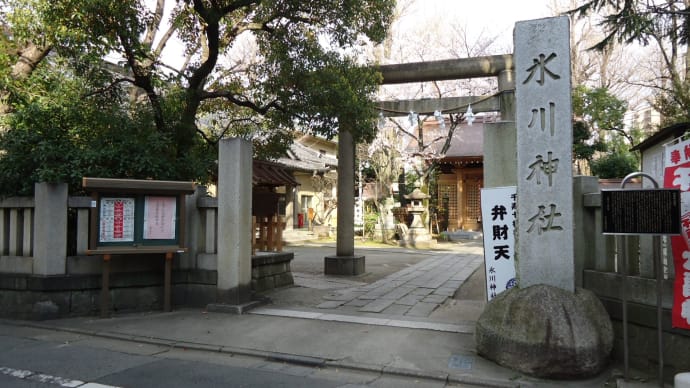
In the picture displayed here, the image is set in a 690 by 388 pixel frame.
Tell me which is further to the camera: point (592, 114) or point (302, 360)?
point (592, 114)

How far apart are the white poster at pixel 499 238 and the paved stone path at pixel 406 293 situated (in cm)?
150

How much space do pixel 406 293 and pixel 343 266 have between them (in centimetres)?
273

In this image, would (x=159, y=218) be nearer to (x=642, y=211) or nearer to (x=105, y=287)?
(x=105, y=287)

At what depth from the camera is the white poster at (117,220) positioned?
752cm

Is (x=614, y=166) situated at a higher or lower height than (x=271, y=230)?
higher

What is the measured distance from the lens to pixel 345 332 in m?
6.79

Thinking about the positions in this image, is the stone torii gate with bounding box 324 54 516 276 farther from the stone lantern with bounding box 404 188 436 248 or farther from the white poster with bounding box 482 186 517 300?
the stone lantern with bounding box 404 188 436 248

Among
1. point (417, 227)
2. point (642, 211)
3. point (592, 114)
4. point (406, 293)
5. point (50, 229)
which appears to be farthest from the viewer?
point (417, 227)

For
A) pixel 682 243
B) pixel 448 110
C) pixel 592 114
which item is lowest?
pixel 682 243

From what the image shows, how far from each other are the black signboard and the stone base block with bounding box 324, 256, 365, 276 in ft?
26.2

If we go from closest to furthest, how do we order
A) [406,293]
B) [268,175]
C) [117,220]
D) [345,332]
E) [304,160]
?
[345,332] → [117,220] → [406,293] → [268,175] → [304,160]

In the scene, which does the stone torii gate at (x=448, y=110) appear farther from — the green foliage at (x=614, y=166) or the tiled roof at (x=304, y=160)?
the green foliage at (x=614, y=166)

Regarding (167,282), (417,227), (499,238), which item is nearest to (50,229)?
(167,282)

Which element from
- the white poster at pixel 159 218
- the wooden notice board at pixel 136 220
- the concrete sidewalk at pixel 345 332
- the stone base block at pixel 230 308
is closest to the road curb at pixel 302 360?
the concrete sidewalk at pixel 345 332
